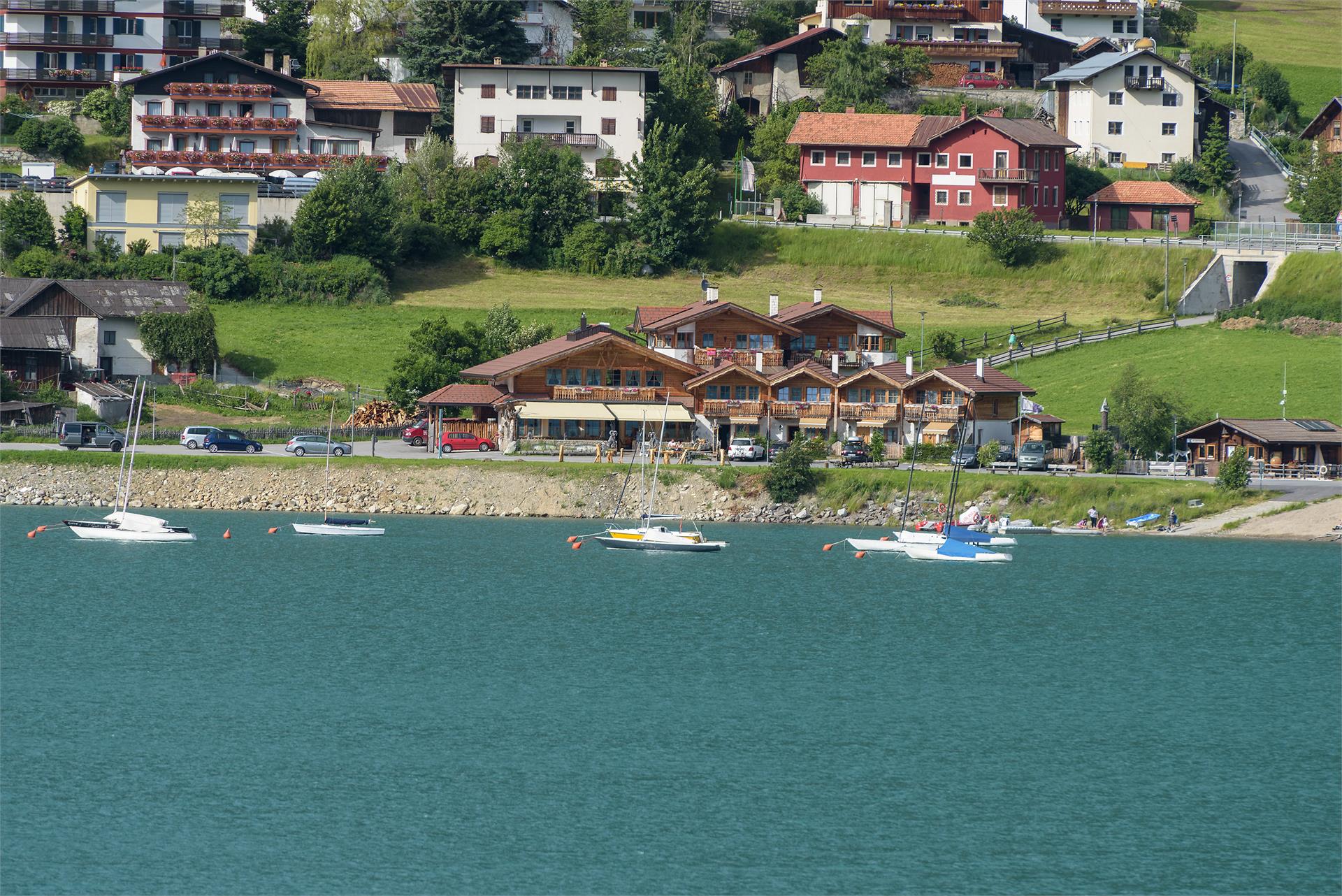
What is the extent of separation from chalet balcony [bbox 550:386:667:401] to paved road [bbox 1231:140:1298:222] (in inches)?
1811

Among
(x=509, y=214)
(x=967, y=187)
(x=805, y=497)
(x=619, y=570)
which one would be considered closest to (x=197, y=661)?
(x=619, y=570)

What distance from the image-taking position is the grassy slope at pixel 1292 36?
141 m

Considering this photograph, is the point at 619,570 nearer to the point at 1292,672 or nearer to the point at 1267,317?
the point at 1292,672

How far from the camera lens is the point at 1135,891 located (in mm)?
32406

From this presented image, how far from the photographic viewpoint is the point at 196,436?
259ft

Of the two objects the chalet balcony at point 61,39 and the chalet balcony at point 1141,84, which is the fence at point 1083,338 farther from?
the chalet balcony at point 61,39

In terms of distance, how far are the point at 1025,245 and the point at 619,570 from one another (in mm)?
48142

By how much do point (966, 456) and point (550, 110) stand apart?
47.3m

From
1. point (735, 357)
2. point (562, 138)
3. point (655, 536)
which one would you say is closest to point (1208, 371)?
point (735, 357)

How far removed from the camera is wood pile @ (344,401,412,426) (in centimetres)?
8412

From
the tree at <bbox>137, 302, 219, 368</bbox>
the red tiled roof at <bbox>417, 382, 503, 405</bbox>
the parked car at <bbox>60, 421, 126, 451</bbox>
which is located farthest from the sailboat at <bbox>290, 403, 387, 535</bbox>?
the tree at <bbox>137, 302, 219, 368</bbox>

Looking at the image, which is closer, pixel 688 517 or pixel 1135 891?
pixel 1135 891

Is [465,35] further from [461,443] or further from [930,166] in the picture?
[461,443]

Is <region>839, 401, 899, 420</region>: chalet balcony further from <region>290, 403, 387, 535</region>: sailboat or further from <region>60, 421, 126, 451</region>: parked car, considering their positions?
<region>60, 421, 126, 451</region>: parked car
